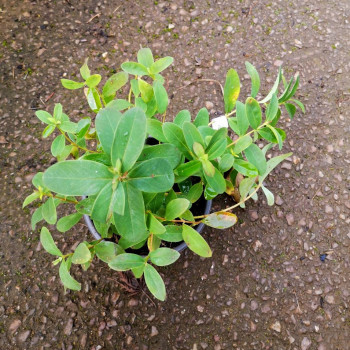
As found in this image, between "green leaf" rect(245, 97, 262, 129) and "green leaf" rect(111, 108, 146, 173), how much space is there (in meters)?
0.31

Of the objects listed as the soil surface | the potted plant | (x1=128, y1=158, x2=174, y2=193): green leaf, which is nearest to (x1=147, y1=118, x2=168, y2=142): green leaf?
the potted plant

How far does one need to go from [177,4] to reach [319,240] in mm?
1412

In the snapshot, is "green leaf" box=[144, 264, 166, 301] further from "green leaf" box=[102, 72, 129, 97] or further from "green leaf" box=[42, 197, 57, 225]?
"green leaf" box=[102, 72, 129, 97]

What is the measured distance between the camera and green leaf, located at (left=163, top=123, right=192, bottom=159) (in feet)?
2.88

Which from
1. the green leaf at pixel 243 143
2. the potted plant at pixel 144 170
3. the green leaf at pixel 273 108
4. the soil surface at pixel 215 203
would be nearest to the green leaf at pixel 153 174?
the potted plant at pixel 144 170

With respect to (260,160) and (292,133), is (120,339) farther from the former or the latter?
(292,133)

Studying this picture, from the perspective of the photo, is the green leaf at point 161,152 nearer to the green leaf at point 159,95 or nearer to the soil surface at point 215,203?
the green leaf at point 159,95

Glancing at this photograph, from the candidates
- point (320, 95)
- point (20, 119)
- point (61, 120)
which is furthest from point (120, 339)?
point (320, 95)

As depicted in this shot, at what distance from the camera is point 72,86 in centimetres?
103

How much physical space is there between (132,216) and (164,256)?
18 centimetres

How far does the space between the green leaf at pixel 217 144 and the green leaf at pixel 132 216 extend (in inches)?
8.1

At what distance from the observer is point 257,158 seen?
932mm

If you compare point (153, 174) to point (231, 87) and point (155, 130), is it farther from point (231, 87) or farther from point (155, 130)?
point (231, 87)

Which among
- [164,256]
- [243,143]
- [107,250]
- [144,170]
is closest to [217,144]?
[243,143]
